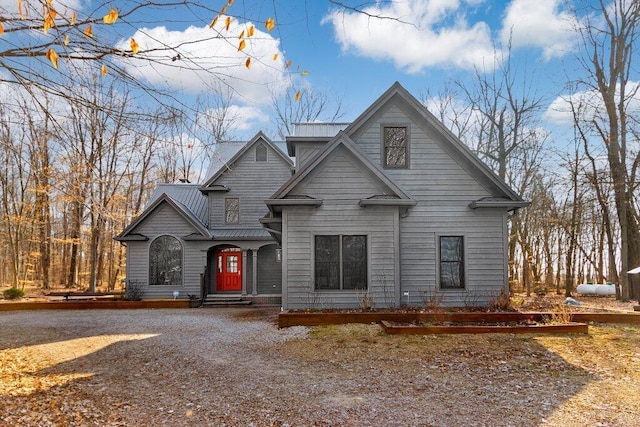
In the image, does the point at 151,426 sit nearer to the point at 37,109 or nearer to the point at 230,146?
the point at 37,109

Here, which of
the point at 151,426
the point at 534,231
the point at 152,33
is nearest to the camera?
the point at 152,33

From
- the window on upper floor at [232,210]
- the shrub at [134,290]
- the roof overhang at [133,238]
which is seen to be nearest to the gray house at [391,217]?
the window on upper floor at [232,210]

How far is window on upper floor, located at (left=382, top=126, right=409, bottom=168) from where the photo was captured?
13492mm

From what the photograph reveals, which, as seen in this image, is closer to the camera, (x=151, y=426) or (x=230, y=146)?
(x=151, y=426)

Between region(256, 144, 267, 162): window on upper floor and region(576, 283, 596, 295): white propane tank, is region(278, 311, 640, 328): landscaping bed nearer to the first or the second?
region(256, 144, 267, 162): window on upper floor

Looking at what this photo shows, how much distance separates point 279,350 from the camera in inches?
336

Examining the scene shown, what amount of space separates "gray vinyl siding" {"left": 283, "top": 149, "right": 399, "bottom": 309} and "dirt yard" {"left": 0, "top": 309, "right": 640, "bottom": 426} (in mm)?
1720

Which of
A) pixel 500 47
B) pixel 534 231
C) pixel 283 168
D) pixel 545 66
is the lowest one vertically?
pixel 534 231

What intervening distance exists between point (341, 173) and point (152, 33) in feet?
27.9

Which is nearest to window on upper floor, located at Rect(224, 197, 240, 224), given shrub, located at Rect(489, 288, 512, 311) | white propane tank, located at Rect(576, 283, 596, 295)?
shrub, located at Rect(489, 288, 512, 311)

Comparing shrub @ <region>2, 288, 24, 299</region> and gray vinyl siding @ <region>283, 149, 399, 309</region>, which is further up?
gray vinyl siding @ <region>283, 149, 399, 309</region>

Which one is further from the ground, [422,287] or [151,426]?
[422,287]

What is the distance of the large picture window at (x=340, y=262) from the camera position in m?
12.3

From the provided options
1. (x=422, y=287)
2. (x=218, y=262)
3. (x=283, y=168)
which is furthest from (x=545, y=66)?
(x=218, y=262)
